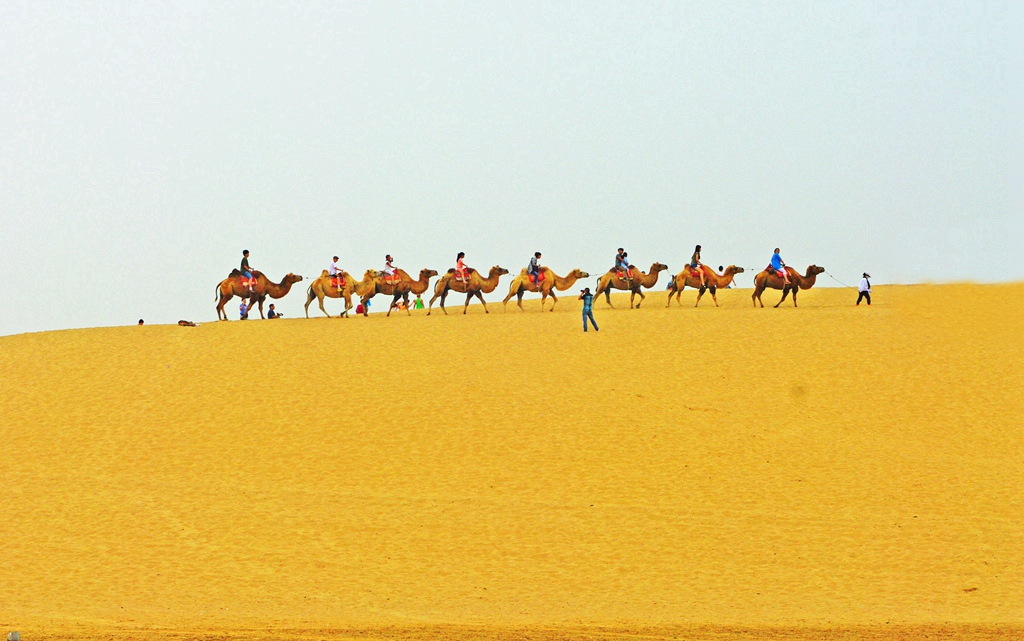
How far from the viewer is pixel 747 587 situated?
15406 mm

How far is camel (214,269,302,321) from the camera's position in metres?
34.4

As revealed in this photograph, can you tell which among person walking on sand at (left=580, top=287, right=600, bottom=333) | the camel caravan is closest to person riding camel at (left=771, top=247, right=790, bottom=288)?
the camel caravan

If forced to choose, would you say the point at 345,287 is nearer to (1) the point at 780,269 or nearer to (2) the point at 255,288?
(2) the point at 255,288

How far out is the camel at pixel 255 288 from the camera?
113ft

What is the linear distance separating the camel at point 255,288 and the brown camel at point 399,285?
2188mm

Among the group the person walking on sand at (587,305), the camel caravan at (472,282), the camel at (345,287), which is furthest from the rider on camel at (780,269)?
the camel at (345,287)

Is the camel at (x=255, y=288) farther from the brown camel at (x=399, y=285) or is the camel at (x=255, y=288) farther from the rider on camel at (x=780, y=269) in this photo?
the rider on camel at (x=780, y=269)

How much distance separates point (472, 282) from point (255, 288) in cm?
615

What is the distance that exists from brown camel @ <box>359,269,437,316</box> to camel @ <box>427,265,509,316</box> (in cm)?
51

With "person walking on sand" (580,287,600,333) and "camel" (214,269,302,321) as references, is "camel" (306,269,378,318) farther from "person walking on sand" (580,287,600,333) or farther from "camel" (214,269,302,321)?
"person walking on sand" (580,287,600,333)

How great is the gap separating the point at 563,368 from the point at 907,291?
52.4ft

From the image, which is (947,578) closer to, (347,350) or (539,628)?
(539,628)

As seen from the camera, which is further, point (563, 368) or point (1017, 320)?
point (1017, 320)

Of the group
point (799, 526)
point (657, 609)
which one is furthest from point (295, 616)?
point (799, 526)
